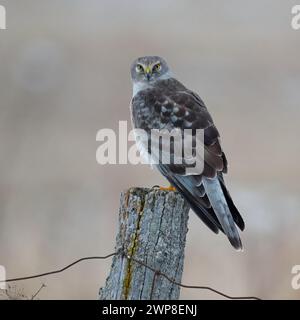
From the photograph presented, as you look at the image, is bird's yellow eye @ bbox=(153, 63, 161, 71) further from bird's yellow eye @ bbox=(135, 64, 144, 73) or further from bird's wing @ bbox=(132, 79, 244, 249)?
bird's wing @ bbox=(132, 79, 244, 249)

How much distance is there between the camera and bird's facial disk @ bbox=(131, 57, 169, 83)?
892 centimetres

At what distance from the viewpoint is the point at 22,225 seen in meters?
11.1

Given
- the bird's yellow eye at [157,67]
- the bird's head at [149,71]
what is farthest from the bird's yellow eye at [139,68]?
A: the bird's yellow eye at [157,67]

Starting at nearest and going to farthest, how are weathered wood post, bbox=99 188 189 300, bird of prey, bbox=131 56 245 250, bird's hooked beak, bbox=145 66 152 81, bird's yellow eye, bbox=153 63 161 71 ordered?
1. weathered wood post, bbox=99 188 189 300
2. bird of prey, bbox=131 56 245 250
3. bird's hooked beak, bbox=145 66 152 81
4. bird's yellow eye, bbox=153 63 161 71

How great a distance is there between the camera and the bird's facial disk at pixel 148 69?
8922mm

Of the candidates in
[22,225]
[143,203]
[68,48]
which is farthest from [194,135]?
[68,48]

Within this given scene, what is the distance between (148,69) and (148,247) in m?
3.24

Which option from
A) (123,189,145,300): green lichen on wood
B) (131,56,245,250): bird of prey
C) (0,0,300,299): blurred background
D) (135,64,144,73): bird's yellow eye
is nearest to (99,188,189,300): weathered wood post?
(123,189,145,300): green lichen on wood

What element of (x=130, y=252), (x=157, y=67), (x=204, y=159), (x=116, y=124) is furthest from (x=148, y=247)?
(x=116, y=124)

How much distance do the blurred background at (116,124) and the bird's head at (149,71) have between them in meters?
2.23

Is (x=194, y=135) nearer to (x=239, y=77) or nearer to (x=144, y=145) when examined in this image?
(x=144, y=145)

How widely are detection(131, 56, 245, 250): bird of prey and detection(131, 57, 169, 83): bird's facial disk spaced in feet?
0.35

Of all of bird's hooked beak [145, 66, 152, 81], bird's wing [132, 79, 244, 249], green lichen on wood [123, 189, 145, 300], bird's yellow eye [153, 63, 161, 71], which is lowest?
green lichen on wood [123, 189, 145, 300]

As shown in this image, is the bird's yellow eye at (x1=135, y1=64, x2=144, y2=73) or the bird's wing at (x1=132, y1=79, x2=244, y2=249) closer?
the bird's wing at (x1=132, y1=79, x2=244, y2=249)
